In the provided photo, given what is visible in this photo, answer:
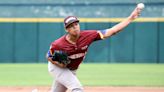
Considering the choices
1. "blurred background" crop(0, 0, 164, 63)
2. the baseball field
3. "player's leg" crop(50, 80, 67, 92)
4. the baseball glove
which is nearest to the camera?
the baseball glove

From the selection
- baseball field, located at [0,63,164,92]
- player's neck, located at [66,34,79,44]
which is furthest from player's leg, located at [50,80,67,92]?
baseball field, located at [0,63,164,92]

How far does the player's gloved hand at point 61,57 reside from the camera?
7.62 m

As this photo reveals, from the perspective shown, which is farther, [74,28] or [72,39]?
[72,39]

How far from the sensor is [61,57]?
A: 761 centimetres

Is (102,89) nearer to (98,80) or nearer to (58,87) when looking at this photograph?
(98,80)

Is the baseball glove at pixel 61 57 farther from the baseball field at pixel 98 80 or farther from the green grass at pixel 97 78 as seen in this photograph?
the green grass at pixel 97 78

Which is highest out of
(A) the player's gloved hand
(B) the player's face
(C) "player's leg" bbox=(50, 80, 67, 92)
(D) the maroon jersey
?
(B) the player's face

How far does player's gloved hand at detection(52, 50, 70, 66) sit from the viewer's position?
7.62m

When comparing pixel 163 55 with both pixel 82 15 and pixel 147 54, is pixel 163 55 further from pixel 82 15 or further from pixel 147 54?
pixel 82 15

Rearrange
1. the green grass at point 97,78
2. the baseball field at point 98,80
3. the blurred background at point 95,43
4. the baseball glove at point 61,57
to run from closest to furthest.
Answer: the baseball glove at point 61,57, the baseball field at point 98,80, the green grass at point 97,78, the blurred background at point 95,43

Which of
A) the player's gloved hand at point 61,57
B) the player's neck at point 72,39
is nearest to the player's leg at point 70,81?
the player's gloved hand at point 61,57

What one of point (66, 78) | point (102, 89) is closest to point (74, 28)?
point (66, 78)

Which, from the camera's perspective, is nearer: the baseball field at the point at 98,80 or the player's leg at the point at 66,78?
the player's leg at the point at 66,78

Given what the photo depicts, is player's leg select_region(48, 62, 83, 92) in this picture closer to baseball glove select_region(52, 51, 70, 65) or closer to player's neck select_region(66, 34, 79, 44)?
baseball glove select_region(52, 51, 70, 65)
